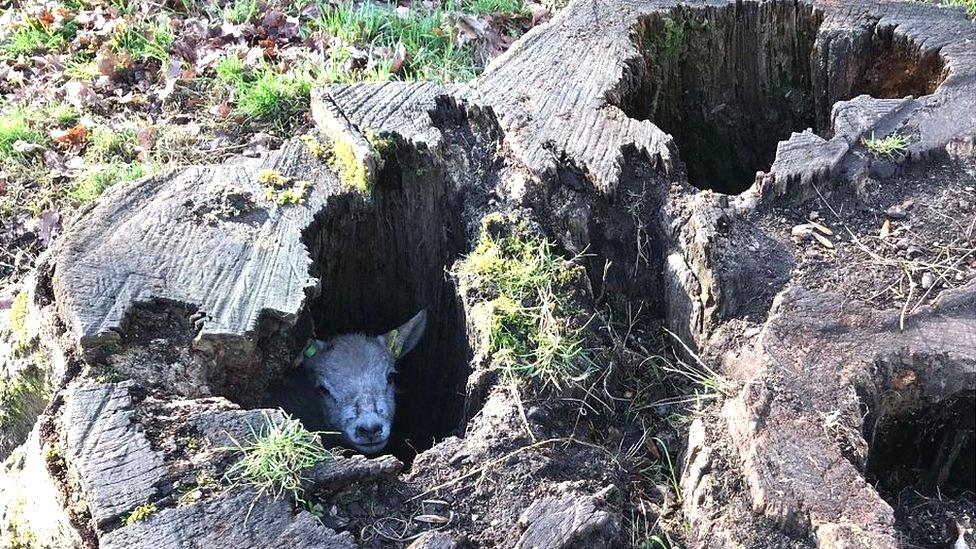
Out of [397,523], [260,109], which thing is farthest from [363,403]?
[260,109]

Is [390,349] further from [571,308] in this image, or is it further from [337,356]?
[571,308]

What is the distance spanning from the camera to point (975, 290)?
298 cm

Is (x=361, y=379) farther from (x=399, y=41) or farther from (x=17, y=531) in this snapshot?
(x=399, y=41)

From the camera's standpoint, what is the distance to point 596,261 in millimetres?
3496

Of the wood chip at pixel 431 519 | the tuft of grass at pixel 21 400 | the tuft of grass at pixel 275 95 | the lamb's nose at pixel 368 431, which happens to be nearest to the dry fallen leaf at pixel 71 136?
the tuft of grass at pixel 275 95

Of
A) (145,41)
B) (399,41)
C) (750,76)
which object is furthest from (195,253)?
(145,41)

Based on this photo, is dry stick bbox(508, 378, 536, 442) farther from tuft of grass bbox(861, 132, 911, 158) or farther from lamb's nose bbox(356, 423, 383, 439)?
tuft of grass bbox(861, 132, 911, 158)

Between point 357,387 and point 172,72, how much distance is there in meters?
3.43

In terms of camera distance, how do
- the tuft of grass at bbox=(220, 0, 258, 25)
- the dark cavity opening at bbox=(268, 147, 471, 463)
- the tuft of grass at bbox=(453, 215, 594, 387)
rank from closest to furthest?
1. the tuft of grass at bbox=(453, 215, 594, 387)
2. the dark cavity opening at bbox=(268, 147, 471, 463)
3. the tuft of grass at bbox=(220, 0, 258, 25)

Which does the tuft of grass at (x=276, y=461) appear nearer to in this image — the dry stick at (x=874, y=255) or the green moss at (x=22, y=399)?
the green moss at (x=22, y=399)

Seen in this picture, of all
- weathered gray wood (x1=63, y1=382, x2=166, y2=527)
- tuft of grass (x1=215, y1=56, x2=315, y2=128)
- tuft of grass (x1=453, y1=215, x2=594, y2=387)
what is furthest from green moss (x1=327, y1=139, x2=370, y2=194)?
tuft of grass (x1=215, y1=56, x2=315, y2=128)

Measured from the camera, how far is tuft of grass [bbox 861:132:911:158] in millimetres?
3377

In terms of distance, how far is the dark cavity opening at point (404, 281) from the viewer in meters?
3.65

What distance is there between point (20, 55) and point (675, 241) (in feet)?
18.0
